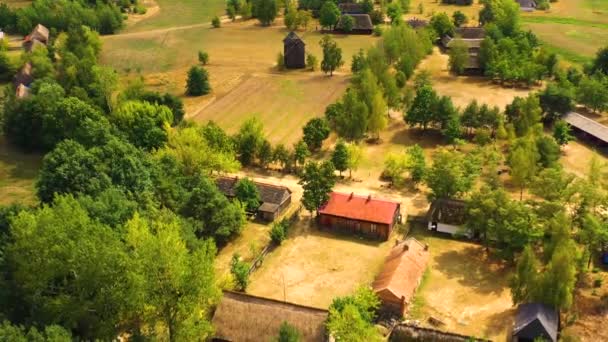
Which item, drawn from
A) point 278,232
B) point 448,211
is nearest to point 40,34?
point 278,232

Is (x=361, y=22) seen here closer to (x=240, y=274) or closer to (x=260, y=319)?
(x=240, y=274)

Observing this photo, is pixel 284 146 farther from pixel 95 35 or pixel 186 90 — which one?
pixel 95 35

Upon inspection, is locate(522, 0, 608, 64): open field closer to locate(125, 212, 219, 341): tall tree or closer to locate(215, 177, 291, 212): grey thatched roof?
locate(215, 177, 291, 212): grey thatched roof

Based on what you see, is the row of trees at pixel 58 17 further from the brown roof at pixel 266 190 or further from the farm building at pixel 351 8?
the brown roof at pixel 266 190

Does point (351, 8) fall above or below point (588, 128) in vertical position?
above

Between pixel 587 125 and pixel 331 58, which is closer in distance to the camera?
pixel 587 125

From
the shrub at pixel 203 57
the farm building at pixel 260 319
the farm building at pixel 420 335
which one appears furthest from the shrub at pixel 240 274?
the shrub at pixel 203 57
